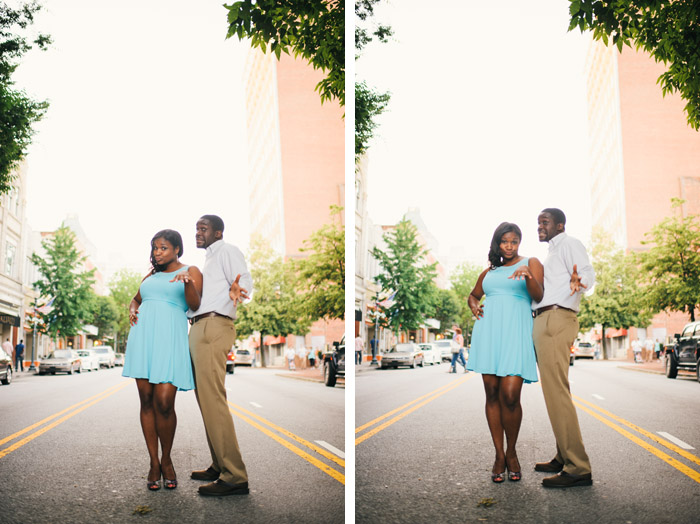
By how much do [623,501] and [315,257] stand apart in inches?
125

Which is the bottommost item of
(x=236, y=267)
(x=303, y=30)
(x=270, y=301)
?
(x=270, y=301)

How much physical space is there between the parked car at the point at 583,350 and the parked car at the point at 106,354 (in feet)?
10.7

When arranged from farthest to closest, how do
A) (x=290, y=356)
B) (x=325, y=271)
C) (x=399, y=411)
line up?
(x=325, y=271), (x=290, y=356), (x=399, y=411)

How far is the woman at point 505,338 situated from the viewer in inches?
182

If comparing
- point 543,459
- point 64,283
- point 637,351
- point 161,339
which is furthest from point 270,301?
point 637,351

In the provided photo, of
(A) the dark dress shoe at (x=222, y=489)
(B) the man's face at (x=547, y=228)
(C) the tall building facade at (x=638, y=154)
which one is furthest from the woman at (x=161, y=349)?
(C) the tall building facade at (x=638, y=154)

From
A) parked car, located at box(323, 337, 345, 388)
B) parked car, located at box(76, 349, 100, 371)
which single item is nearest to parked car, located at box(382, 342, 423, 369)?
parked car, located at box(323, 337, 345, 388)

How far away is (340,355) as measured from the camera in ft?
19.8

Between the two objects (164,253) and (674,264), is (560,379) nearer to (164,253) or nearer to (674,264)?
(674,264)

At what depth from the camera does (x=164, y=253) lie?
4.72 m

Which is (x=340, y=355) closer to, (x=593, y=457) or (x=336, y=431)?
(x=336, y=431)

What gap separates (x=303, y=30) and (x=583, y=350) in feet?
13.0

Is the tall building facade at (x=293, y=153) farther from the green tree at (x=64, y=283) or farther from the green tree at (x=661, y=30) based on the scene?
the green tree at (x=661, y=30)

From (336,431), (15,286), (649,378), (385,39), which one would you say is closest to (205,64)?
(385,39)
